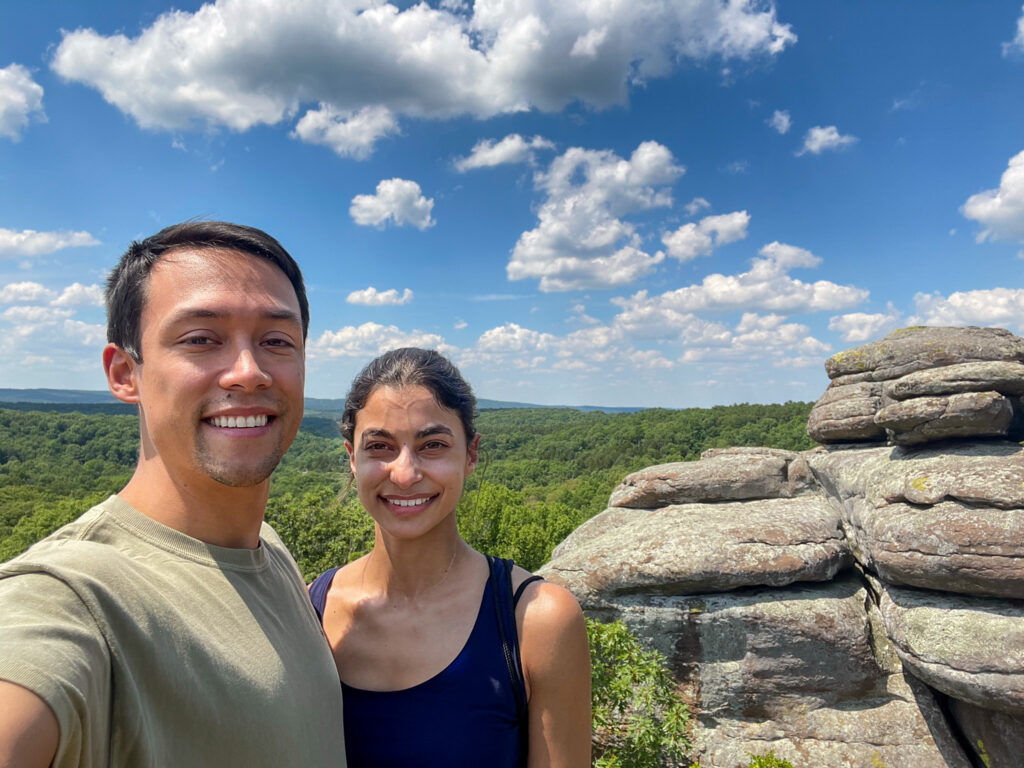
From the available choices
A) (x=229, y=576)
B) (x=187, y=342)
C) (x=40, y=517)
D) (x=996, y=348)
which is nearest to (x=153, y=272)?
(x=187, y=342)

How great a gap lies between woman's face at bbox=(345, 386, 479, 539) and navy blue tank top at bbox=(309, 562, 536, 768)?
0.63m

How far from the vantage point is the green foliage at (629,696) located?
763cm

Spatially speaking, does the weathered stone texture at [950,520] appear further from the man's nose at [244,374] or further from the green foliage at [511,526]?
the green foliage at [511,526]

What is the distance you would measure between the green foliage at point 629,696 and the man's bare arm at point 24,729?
7.23 metres

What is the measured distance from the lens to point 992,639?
8406 mm

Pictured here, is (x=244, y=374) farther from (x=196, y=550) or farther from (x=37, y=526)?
(x=37, y=526)

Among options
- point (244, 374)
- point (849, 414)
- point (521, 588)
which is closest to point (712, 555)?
point (849, 414)

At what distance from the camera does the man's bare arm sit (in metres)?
1.09

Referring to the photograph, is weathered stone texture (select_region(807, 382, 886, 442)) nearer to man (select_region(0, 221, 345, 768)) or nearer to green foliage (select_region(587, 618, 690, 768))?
green foliage (select_region(587, 618, 690, 768))

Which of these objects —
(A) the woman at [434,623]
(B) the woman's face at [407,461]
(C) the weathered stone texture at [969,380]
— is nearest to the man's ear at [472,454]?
(A) the woman at [434,623]

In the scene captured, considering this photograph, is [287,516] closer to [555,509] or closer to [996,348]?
[555,509]

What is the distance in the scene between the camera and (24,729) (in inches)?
43.8

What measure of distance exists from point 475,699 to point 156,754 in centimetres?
134

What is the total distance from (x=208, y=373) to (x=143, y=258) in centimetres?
49
